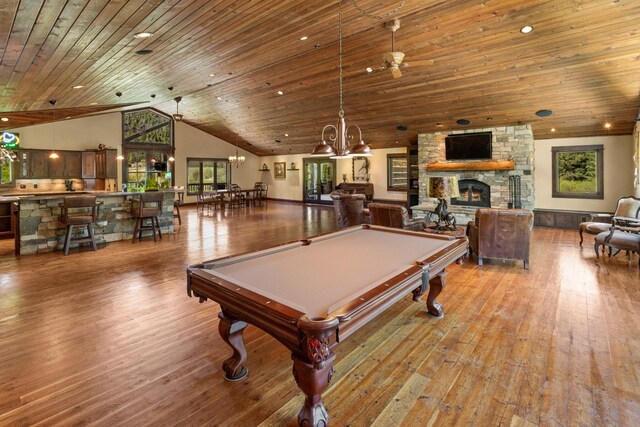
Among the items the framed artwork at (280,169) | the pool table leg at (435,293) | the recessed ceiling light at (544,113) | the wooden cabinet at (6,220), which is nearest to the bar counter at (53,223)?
the wooden cabinet at (6,220)

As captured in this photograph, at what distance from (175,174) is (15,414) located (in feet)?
41.7

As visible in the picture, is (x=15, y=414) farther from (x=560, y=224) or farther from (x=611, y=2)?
(x=560, y=224)

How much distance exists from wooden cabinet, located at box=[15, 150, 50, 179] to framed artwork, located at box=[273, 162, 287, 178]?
28.4ft

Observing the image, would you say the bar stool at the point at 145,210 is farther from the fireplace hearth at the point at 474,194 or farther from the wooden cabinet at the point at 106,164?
the fireplace hearth at the point at 474,194

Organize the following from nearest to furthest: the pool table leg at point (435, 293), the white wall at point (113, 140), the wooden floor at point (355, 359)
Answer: the wooden floor at point (355, 359) → the pool table leg at point (435, 293) → the white wall at point (113, 140)

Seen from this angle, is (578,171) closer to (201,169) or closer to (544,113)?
(544,113)

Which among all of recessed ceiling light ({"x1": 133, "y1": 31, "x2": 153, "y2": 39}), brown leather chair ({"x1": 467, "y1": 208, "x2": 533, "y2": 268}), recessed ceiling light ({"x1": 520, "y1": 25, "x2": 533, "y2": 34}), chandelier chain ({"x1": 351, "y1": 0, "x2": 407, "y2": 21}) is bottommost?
brown leather chair ({"x1": 467, "y1": 208, "x2": 533, "y2": 268})

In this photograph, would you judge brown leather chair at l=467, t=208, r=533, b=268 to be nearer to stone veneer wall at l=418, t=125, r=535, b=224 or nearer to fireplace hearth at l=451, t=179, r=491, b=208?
stone veneer wall at l=418, t=125, r=535, b=224

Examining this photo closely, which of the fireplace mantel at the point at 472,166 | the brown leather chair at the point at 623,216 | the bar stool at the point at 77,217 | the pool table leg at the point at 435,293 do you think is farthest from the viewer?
the fireplace mantel at the point at 472,166

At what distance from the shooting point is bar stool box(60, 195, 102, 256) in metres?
5.70

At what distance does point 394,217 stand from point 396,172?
23.3 ft

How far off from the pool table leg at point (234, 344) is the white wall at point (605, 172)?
9.69 m

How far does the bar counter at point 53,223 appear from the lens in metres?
5.77

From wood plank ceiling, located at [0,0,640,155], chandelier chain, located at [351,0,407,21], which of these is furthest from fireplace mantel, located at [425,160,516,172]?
chandelier chain, located at [351,0,407,21]
